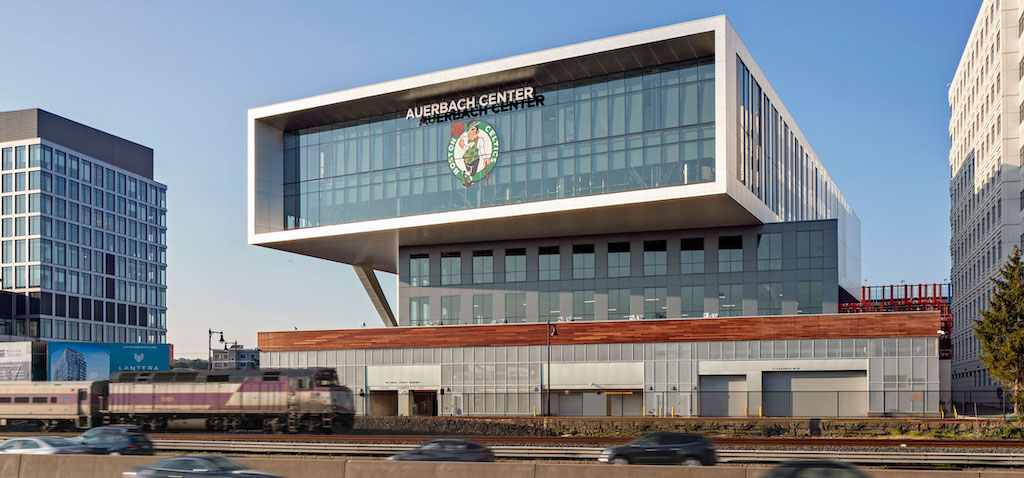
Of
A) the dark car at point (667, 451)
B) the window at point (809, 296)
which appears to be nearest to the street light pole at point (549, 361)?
the window at point (809, 296)

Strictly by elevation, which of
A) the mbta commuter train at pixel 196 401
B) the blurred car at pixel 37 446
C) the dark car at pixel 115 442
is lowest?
the mbta commuter train at pixel 196 401

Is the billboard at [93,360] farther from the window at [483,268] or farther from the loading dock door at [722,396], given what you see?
the loading dock door at [722,396]

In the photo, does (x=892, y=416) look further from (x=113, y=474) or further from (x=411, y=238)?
(x=113, y=474)

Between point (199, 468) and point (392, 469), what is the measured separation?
4.71m

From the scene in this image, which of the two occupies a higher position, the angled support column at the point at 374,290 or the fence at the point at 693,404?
the angled support column at the point at 374,290

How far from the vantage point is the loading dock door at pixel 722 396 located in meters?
62.8

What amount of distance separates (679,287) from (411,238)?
20.7 metres

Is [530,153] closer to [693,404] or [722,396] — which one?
[693,404]

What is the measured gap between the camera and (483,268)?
7444 centimetres

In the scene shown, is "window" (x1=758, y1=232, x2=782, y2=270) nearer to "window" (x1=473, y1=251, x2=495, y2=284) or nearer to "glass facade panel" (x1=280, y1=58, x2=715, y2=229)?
"glass facade panel" (x1=280, y1=58, x2=715, y2=229)

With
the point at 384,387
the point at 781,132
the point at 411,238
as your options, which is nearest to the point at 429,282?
the point at 411,238

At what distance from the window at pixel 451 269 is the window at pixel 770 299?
903 inches

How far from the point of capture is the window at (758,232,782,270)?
65.8 m

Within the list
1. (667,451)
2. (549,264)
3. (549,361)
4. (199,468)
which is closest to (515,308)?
(549,264)
